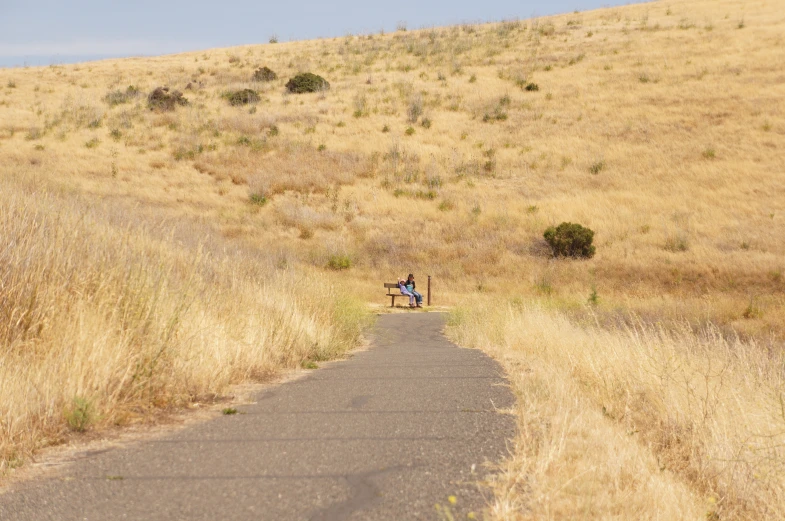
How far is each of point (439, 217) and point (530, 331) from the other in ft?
75.7

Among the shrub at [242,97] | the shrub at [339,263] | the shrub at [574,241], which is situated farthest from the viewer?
the shrub at [242,97]

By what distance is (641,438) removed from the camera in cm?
573

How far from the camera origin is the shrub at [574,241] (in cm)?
2903

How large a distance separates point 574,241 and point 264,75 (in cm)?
3426

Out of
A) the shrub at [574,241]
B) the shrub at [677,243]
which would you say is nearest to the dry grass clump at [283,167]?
the shrub at [574,241]

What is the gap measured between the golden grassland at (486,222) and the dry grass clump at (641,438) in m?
0.03

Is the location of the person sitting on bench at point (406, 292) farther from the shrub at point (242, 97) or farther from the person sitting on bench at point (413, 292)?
the shrub at point (242, 97)

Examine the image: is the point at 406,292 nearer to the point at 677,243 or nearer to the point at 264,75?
the point at 677,243

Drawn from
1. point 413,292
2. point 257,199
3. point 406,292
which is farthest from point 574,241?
point 257,199

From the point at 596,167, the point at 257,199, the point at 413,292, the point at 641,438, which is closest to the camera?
the point at 641,438

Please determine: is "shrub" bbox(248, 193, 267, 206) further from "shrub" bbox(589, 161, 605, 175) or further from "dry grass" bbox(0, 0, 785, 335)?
"shrub" bbox(589, 161, 605, 175)

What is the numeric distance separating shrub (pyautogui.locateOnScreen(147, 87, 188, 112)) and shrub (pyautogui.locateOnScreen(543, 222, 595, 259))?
29.8 meters

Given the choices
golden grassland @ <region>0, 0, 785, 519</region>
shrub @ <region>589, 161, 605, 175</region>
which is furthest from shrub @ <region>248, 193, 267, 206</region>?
shrub @ <region>589, 161, 605, 175</region>

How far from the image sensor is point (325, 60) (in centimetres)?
6072
